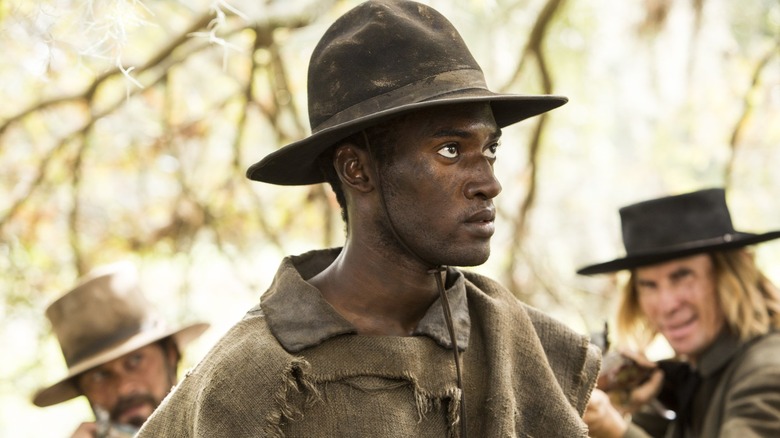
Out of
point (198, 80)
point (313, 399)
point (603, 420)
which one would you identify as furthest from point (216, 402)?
point (198, 80)

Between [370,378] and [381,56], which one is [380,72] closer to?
[381,56]

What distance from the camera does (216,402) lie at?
101 inches

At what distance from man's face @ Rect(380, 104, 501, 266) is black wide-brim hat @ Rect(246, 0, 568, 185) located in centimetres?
8

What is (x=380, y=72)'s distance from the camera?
104 inches

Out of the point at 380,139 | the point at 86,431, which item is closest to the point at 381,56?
the point at 380,139

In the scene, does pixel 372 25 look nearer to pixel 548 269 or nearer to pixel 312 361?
pixel 312 361

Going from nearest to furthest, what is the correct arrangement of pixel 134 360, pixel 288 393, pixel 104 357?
pixel 288 393, pixel 104 357, pixel 134 360

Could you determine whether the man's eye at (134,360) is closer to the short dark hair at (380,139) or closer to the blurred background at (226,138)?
the blurred background at (226,138)

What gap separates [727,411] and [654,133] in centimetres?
716

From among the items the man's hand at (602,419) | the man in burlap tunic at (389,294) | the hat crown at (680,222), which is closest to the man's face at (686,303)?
the hat crown at (680,222)

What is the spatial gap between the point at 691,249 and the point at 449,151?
7.79ft

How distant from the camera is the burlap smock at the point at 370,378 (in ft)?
8.44

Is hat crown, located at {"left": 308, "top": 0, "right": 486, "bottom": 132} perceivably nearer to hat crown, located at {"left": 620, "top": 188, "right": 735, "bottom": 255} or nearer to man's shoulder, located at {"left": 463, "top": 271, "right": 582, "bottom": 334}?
man's shoulder, located at {"left": 463, "top": 271, "right": 582, "bottom": 334}

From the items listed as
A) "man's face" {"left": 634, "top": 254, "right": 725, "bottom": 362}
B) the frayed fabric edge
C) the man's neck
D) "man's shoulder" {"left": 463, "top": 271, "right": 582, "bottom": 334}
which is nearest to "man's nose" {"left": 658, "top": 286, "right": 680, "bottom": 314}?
"man's face" {"left": 634, "top": 254, "right": 725, "bottom": 362}
